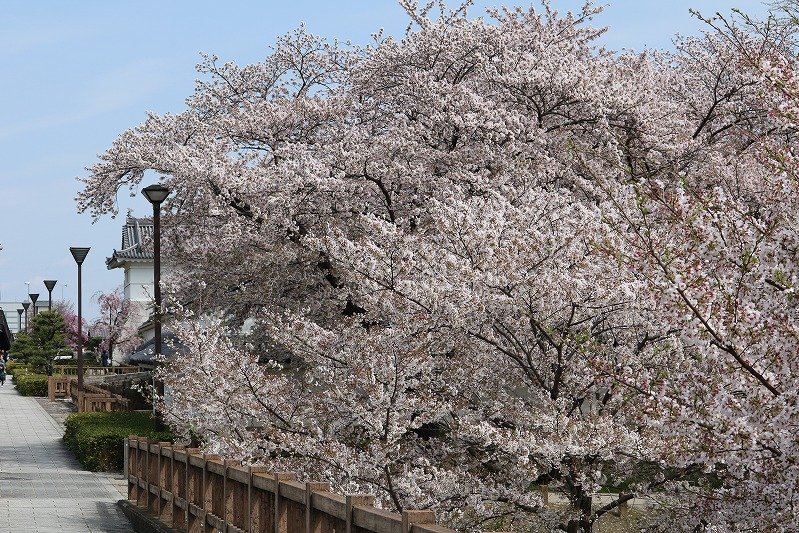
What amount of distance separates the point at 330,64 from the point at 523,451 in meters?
15.4

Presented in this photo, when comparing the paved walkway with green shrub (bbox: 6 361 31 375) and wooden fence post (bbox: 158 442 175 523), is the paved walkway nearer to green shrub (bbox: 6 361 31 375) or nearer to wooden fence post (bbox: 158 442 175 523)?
wooden fence post (bbox: 158 442 175 523)

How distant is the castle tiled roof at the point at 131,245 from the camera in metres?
83.9

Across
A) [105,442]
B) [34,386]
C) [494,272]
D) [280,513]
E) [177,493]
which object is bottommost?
[105,442]

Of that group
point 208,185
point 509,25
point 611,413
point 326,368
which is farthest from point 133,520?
point 509,25

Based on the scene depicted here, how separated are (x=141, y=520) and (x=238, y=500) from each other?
5046 mm

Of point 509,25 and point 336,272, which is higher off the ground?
point 509,25

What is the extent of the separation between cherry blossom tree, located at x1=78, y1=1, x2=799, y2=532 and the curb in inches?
51.6

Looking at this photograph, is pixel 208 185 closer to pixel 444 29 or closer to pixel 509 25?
pixel 444 29

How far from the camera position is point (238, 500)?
1048 cm

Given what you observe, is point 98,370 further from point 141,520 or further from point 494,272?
point 494,272

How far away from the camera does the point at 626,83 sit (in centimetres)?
1858

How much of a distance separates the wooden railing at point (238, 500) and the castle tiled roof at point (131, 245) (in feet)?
→ 216

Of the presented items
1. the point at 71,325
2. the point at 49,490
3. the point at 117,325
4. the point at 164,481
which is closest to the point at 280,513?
the point at 164,481

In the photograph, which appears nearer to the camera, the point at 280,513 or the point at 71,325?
the point at 280,513
